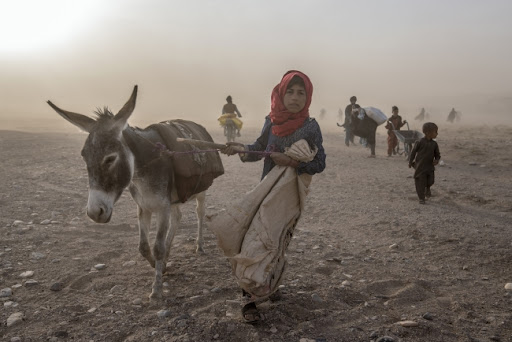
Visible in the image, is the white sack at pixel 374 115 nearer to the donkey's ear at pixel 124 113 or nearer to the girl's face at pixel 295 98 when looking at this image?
the girl's face at pixel 295 98

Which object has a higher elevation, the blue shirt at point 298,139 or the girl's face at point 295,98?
the girl's face at point 295,98

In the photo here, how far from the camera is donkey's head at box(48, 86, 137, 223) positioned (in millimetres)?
3189

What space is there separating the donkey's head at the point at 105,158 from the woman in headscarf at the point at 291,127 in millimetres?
946

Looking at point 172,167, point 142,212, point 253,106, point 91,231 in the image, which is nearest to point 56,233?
point 91,231

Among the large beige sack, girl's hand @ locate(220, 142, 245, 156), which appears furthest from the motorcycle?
the large beige sack

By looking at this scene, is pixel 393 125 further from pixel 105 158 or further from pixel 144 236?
pixel 105 158

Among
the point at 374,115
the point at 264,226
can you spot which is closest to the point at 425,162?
the point at 264,226

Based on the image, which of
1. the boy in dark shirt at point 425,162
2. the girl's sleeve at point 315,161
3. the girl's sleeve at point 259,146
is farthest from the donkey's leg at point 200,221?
the boy in dark shirt at point 425,162

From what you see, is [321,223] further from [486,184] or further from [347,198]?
[486,184]

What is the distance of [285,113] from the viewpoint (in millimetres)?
3398

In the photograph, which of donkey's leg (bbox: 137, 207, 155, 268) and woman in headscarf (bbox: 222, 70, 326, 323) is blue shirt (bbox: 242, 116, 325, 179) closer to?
woman in headscarf (bbox: 222, 70, 326, 323)

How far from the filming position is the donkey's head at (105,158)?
3.19m

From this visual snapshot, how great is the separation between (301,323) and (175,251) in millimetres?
2476

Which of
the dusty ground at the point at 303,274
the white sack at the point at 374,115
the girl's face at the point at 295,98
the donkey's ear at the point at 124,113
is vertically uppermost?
the white sack at the point at 374,115
